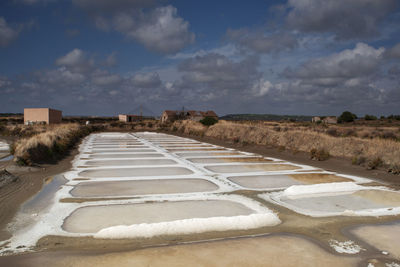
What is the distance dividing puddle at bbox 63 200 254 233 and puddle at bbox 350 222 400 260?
6.72 feet

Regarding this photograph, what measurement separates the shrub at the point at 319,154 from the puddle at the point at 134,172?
22.1ft

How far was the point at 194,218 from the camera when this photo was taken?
5.67 metres

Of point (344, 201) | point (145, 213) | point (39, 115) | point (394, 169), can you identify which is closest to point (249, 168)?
point (344, 201)

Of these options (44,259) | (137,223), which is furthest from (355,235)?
(44,259)

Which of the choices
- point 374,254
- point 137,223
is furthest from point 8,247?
point 374,254

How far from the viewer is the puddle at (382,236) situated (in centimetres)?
466

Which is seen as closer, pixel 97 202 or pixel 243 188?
pixel 97 202

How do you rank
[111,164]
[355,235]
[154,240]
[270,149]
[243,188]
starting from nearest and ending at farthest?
1. [154,240]
2. [355,235]
3. [243,188]
4. [111,164]
5. [270,149]

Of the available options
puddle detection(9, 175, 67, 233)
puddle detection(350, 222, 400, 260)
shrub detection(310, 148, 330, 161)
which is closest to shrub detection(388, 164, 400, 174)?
shrub detection(310, 148, 330, 161)

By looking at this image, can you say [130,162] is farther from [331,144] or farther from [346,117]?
[346,117]

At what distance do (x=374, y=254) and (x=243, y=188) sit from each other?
4.22m

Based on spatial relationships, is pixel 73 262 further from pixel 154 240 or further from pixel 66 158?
pixel 66 158

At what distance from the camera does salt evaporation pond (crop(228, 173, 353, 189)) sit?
355 inches

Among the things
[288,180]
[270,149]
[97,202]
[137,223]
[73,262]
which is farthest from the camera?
[270,149]
